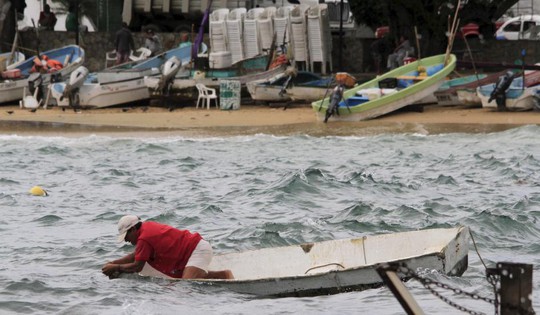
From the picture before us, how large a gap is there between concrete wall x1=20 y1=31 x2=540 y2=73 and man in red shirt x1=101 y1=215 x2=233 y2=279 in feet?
81.6

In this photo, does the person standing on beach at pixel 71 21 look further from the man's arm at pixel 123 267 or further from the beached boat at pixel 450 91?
the man's arm at pixel 123 267

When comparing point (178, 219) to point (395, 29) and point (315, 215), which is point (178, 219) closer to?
point (315, 215)

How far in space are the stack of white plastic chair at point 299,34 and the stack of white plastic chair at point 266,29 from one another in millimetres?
599

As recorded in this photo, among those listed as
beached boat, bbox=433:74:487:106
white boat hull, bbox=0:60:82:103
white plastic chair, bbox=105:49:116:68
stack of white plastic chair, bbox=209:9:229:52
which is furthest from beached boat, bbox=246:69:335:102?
white plastic chair, bbox=105:49:116:68

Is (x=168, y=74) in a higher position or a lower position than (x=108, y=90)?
higher

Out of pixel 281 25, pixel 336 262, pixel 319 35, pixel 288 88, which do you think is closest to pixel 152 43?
pixel 281 25

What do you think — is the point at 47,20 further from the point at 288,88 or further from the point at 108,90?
the point at 288,88

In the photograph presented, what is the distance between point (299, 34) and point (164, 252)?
79.9 feet

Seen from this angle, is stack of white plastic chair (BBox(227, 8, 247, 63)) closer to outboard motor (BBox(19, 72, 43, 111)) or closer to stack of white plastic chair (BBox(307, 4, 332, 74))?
stack of white plastic chair (BBox(307, 4, 332, 74))

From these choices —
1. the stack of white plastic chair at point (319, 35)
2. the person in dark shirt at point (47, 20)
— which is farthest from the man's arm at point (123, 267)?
the person in dark shirt at point (47, 20)

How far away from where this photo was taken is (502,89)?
29047 mm

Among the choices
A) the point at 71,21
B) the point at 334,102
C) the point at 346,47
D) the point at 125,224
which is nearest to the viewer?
the point at 125,224

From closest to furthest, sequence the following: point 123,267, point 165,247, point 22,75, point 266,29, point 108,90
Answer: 1. point 165,247
2. point 123,267
3. point 108,90
4. point 22,75
5. point 266,29

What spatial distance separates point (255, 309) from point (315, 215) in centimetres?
611
